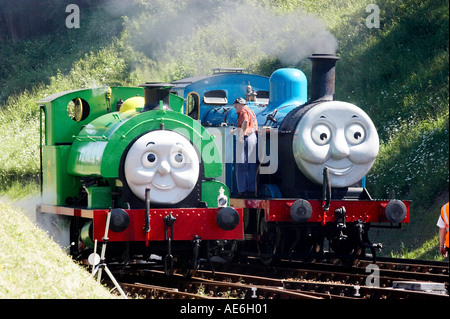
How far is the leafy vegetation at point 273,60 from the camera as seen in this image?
15.5 m

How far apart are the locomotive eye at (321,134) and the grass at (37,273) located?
3658mm

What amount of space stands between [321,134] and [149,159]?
248 cm

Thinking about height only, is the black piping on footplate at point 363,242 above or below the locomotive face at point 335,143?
below

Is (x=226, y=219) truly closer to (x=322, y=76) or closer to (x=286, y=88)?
(x=322, y=76)

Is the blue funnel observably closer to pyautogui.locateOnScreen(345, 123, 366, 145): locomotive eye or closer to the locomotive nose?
pyautogui.locateOnScreen(345, 123, 366, 145): locomotive eye

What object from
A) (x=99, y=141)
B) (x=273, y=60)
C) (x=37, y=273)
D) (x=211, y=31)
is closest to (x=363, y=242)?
(x=99, y=141)

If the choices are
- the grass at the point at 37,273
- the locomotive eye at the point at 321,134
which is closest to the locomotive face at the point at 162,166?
the grass at the point at 37,273

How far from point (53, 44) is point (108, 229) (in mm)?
21073

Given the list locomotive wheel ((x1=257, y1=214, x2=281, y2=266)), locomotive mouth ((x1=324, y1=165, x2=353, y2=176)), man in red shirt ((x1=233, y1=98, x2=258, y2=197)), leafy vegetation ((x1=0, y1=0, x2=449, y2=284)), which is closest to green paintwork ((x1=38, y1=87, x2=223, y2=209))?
man in red shirt ((x1=233, y1=98, x2=258, y2=197))

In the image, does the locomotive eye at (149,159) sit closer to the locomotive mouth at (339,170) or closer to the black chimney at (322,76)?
the locomotive mouth at (339,170)

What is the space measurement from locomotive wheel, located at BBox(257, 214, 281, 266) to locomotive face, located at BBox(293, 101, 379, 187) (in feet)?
3.16

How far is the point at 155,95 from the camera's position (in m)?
10.3

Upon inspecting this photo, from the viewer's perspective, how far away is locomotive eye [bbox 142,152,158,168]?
973cm

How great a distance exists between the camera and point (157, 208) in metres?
9.97
